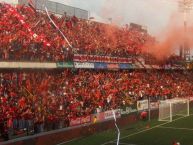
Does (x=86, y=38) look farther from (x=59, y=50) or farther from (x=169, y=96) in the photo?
(x=169, y=96)

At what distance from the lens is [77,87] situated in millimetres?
30641

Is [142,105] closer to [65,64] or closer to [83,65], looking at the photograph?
[83,65]

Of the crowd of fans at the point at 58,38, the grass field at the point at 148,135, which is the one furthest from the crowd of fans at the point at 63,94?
the grass field at the point at 148,135

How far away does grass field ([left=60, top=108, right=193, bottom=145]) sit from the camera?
26.0 meters

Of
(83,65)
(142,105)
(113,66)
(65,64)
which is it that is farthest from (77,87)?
(113,66)

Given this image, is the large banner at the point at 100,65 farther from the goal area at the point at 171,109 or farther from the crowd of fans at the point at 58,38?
the goal area at the point at 171,109

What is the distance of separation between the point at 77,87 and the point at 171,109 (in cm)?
949

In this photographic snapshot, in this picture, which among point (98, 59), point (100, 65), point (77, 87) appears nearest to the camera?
point (77, 87)

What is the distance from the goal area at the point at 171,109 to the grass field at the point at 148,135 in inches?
80.0

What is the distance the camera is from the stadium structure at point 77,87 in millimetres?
24312

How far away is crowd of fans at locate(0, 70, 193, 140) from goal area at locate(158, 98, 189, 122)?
1483 mm

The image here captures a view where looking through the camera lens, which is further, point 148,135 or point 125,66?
point 125,66

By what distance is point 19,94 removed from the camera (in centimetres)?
2448

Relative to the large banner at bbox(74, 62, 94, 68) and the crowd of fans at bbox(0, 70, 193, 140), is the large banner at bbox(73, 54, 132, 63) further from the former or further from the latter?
the crowd of fans at bbox(0, 70, 193, 140)
